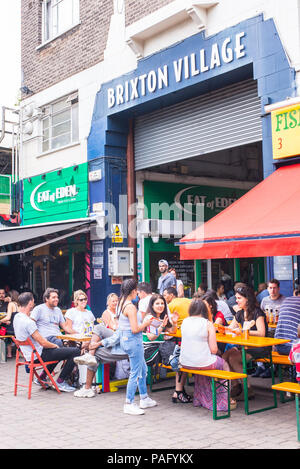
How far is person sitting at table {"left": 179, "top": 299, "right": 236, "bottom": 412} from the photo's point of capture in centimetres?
637

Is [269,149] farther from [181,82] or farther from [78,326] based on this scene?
[78,326]

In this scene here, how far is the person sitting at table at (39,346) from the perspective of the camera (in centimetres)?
749

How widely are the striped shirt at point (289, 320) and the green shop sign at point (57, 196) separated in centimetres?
694

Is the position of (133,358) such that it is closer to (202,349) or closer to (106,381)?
(202,349)

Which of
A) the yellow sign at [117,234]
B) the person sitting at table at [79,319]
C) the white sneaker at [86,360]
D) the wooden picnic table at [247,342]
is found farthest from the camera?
the yellow sign at [117,234]

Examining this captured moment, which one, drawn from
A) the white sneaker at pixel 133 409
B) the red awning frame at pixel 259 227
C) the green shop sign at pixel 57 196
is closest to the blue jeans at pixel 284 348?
the red awning frame at pixel 259 227

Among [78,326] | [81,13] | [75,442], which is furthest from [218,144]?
[75,442]

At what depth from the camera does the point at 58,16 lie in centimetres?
1450

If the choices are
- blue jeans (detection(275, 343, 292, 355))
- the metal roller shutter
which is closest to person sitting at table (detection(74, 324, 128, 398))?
blue jeans (detection(275, 343, 292, 355))

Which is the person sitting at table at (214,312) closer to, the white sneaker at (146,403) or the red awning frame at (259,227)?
the red awning frame at (259,227)

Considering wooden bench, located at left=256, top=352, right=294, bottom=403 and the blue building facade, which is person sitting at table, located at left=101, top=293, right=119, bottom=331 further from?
the blue building facade

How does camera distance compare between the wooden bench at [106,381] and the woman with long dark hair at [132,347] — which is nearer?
the woman with long dark hair at [132,347]

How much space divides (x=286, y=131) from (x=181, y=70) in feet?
9.80
